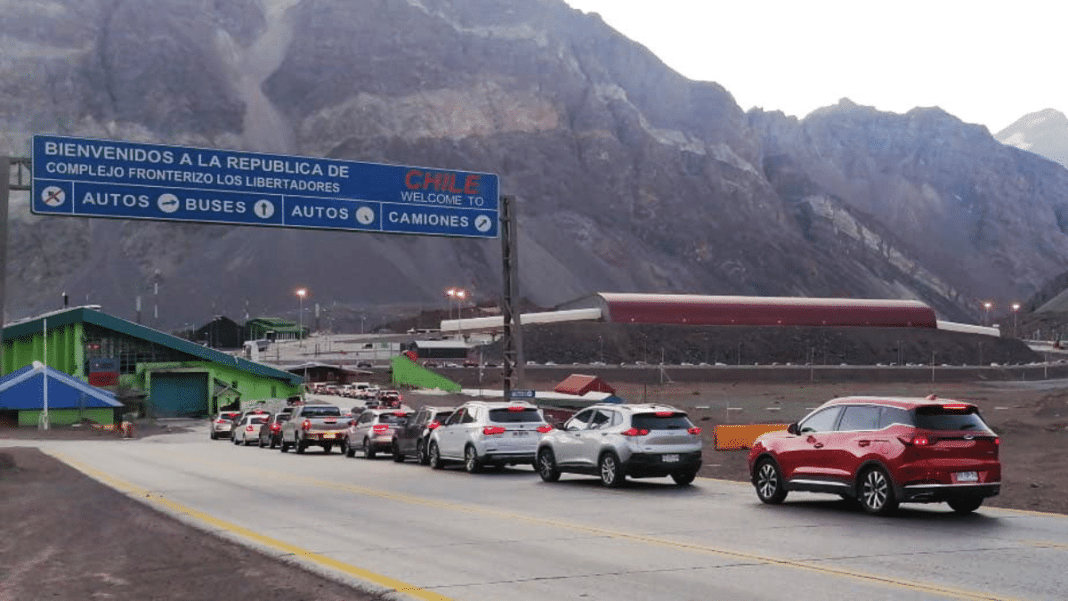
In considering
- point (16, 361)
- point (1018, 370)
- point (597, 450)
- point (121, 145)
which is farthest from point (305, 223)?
point (1018, 370)

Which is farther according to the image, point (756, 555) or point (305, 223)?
point (305, 223)

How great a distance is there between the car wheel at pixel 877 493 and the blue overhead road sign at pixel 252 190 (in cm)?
2201

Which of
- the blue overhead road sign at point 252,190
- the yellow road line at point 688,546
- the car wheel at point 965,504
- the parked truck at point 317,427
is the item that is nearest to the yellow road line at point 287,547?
the yellow road line at point 688,546

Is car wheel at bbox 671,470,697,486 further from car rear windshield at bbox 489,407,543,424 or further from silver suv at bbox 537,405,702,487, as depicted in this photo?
car rear windshield at bbox 489,407,543,424

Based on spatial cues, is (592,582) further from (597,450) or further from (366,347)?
(366,347)

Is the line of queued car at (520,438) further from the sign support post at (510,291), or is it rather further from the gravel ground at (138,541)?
the sign support post at (510,291)

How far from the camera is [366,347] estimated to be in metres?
161

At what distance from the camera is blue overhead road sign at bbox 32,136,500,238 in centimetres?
3381

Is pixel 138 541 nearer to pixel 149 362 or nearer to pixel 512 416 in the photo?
pixel 512 416

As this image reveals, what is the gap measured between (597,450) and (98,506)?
31.6ft

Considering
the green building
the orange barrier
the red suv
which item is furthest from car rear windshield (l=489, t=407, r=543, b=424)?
the green building

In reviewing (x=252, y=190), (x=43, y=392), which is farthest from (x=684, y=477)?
(x=43, y=392)

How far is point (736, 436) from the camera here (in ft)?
119

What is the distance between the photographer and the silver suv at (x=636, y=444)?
953 inches
